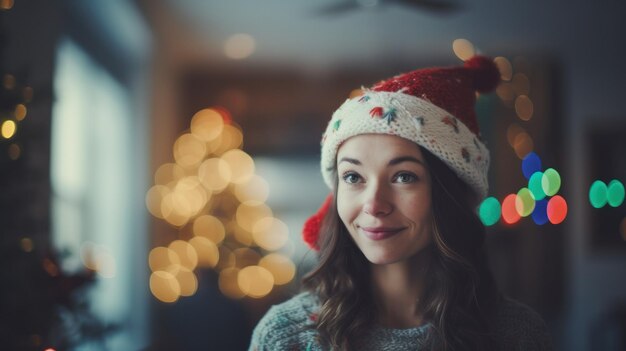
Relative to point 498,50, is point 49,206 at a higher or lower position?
lower

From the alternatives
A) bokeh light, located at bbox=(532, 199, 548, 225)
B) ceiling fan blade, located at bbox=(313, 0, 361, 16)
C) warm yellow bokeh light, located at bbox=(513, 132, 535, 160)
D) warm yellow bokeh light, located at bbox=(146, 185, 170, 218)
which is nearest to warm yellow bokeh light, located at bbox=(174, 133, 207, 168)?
warm yellow bokeh light, located at bbox=(146, 185, 170, 218)

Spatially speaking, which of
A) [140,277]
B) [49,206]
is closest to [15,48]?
[49,206]

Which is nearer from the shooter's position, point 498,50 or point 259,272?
point 259,272

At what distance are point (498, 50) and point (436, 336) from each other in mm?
4338

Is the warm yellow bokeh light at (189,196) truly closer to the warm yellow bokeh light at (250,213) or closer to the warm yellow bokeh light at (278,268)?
the warm yellow bokeh light at (250,213)

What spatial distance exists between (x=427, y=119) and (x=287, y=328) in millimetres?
547

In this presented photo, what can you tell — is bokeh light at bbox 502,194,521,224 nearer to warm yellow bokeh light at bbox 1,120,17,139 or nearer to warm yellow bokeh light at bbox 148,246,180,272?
warm yellow bokeh light at bbox 148,246,180,272

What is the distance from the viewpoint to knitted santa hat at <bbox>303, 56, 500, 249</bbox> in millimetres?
1054

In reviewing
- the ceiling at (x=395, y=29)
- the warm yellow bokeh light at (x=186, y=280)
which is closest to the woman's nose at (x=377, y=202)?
the ceiling at (x=395, y=29)

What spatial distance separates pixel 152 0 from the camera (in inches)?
147

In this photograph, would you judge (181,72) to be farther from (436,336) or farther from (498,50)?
(436,336)

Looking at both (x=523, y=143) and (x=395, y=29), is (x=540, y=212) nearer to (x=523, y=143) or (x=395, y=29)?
(x=523, y=143)

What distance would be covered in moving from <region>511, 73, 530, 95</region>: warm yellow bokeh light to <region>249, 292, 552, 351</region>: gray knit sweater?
13.5 feet

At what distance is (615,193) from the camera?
15.0 feet
